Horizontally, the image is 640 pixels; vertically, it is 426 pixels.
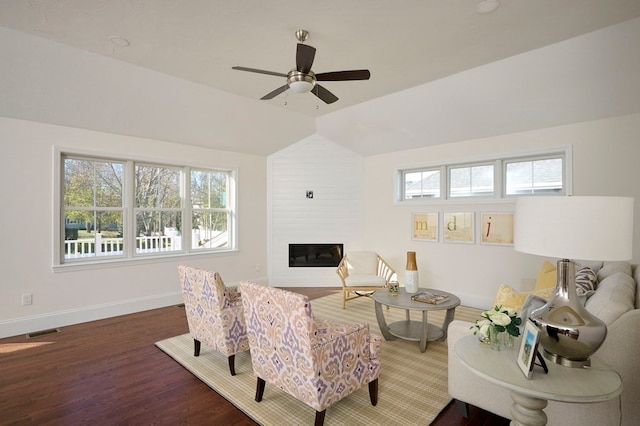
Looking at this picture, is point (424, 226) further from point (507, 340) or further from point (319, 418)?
point (319, 418)

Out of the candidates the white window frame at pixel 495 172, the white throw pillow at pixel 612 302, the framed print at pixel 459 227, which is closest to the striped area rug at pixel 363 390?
the white throw pillow at pixel 612 302

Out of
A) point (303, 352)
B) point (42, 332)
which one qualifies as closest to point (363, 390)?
point (303, 352)

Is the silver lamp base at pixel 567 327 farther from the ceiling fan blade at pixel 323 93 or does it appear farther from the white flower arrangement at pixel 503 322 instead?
the ceiling fan blade at pixel 323 93

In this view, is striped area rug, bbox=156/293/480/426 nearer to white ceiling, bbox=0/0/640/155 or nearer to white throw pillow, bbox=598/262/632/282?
white throw pillow, bbox=598/262/632/282

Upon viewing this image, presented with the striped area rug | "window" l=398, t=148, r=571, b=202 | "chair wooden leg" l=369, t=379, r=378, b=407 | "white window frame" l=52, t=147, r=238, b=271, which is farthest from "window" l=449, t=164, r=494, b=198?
"white window frame" l=52, t=147, r=238, b=271

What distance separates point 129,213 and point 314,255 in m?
3.29

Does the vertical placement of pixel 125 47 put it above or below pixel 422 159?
above

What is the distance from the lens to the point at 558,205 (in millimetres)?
1559

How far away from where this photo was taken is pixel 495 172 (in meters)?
4.89

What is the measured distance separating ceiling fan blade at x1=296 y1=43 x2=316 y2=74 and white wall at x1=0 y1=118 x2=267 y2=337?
325cm

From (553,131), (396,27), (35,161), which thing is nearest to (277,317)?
(396,27)

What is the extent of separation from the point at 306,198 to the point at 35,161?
4085 millimetres

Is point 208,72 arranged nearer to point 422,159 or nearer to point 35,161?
point 35,161

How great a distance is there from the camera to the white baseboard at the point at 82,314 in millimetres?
3857
